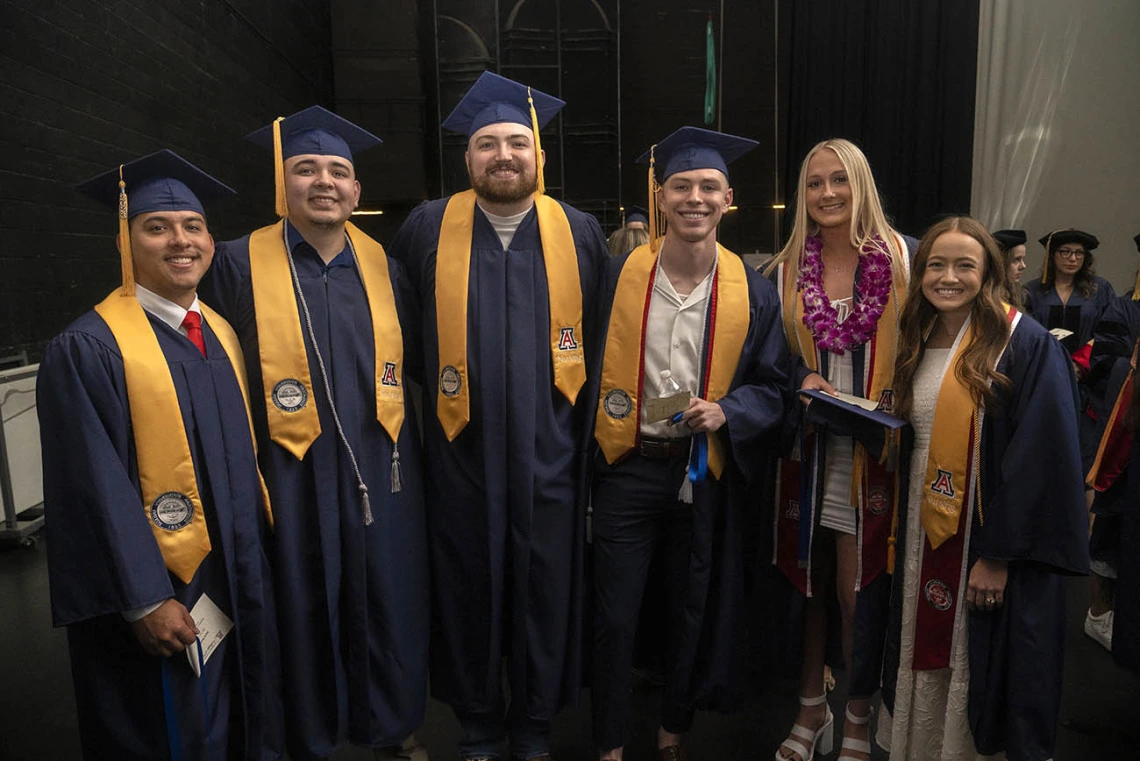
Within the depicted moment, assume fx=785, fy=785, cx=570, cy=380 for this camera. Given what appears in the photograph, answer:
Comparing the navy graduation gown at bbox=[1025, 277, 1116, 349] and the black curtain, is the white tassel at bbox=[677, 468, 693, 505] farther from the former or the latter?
the black curtain

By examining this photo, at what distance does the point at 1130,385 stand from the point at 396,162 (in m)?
7.81

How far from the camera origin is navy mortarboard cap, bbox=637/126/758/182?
2.36m

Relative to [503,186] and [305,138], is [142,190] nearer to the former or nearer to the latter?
[305,138]

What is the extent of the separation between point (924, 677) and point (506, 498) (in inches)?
50.9

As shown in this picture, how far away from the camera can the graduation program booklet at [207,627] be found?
1927 mm

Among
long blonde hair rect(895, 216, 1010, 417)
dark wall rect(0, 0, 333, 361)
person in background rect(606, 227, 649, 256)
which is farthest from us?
person in background rect(606, 227, 649, 256)

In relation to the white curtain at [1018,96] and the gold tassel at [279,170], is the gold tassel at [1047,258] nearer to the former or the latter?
the white curtain at [1018,96]

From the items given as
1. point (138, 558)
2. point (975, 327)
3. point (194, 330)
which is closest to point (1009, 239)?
point (975, 327)

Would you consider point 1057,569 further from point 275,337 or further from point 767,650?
point 275,337

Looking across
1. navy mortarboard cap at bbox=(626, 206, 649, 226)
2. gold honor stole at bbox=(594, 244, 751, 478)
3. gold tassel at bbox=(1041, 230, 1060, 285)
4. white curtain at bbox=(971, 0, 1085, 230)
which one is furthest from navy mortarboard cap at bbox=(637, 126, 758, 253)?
white curtain at bbox=(971, 0, 1085, 230)

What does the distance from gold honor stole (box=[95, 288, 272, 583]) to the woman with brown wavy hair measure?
6.19 feet

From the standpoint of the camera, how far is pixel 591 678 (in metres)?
2.53

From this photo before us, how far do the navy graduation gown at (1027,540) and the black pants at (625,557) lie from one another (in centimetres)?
82

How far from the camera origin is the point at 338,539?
88.6 inches
